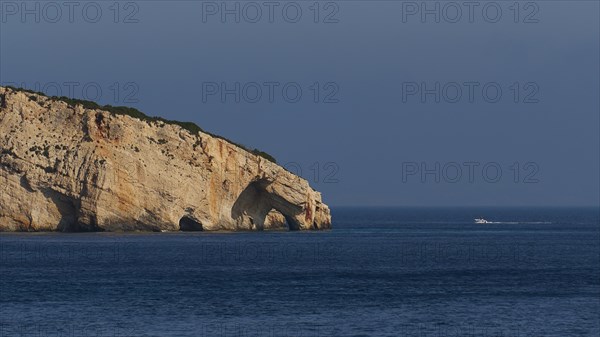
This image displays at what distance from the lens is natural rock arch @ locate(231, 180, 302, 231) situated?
129 m

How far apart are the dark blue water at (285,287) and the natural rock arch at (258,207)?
10.8 meters

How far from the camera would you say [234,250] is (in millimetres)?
102562

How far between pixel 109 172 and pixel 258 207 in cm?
2399

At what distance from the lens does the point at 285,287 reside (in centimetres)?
7194

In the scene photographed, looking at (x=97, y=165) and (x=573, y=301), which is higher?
(x=97, y=165)

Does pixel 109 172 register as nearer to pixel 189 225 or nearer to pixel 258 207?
pixel 189 225

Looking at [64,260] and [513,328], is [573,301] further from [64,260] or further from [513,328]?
[64,260]

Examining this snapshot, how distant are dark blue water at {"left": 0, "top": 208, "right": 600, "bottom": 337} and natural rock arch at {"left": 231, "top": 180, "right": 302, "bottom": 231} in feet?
35.5

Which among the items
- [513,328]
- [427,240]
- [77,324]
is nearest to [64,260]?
[77,324]

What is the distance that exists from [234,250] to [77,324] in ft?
161

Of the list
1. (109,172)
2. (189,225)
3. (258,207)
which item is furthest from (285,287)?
(258,207)

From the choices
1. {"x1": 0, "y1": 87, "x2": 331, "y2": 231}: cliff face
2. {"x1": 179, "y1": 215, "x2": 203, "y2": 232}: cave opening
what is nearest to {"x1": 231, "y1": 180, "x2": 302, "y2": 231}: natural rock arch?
{"x1": 0, "y1": 87, "x2": 331, "y2": 231}: cliff face

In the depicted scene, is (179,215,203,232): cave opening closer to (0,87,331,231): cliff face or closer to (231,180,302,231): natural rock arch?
(0,87,331,231): cliff face

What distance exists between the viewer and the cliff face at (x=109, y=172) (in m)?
114
